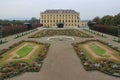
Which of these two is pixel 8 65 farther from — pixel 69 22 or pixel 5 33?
pixel 69 22

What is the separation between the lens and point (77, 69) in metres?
14.0

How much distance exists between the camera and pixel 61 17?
363ft

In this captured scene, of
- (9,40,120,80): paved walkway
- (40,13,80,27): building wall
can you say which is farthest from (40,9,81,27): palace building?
(9,40,120,80): paved walkway

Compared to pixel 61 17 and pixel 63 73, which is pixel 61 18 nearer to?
pixel 61 17

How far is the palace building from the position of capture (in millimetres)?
109625

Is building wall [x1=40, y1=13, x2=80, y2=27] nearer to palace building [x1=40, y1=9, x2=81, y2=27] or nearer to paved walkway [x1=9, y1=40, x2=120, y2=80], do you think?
palace building [x1=40, y1=9, x2=81, y2=27]

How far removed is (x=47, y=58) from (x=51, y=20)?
9420 cm

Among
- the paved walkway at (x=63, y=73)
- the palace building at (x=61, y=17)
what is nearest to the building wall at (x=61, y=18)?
the palace building at (x=61, y=17)

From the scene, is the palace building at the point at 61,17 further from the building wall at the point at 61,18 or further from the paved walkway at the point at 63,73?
the paved walkway at the point at 63,73

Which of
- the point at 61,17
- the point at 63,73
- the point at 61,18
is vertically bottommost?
the point at 63,73

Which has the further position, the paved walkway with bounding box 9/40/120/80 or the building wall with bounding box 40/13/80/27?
the building wall with bounding box 40/13/80/27

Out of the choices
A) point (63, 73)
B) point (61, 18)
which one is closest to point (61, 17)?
point (61, 18)

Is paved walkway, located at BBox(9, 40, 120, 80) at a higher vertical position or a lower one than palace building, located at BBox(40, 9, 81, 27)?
lower

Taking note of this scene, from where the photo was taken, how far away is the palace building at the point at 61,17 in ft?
360
